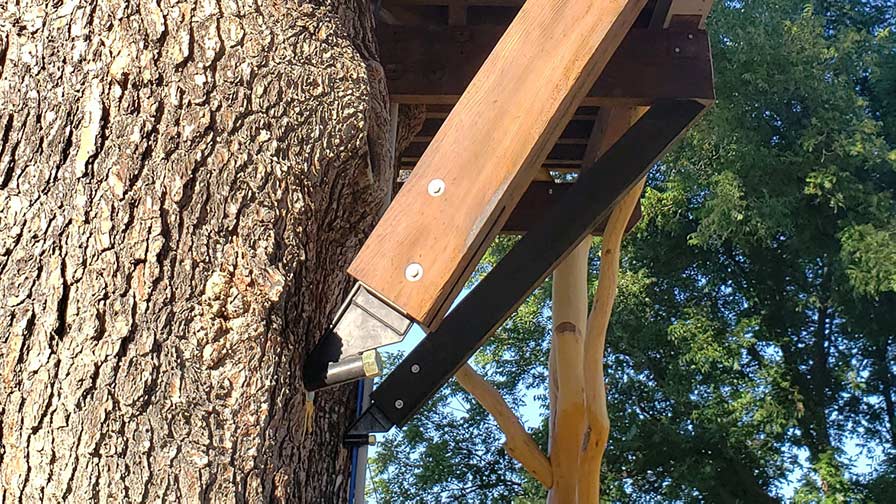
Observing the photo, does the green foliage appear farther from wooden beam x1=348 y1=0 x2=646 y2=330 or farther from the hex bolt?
the hex bolt

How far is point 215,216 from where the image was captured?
1.32m

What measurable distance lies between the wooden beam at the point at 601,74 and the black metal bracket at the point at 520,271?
0.30ft

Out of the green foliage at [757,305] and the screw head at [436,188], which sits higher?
the green foliage at [757,305]

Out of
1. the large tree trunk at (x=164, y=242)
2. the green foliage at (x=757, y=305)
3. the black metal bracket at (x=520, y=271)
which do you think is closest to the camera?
the large tree trunk at (x=164, y=242)

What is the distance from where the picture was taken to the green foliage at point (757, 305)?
1038 centimetres

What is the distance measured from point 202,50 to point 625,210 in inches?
114

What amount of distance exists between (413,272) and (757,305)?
453 inches

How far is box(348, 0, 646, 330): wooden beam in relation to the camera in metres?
1.32

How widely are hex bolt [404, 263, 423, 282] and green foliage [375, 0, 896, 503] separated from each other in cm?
894

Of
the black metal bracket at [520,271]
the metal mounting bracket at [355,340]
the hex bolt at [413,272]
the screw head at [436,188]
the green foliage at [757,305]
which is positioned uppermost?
the green foliage at [757,305]

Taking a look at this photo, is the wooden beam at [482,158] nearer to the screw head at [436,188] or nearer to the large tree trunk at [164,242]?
the screw head at [436,188]

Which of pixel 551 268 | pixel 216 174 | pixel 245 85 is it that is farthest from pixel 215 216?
pixel 551 268

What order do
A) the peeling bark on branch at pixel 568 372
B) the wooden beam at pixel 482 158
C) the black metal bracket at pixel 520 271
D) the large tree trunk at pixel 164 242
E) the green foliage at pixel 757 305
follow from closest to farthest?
the large tree trunk at pixel 164 242, the wooden beam at pixel 482 158, the black metal bracket at pixel 520 271, the peeling bark on branch at pixel 568 372, the green foliage at pixel 757 305

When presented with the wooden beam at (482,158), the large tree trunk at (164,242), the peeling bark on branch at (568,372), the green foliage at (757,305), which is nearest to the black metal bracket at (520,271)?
the large tree trunk at (164,242)
